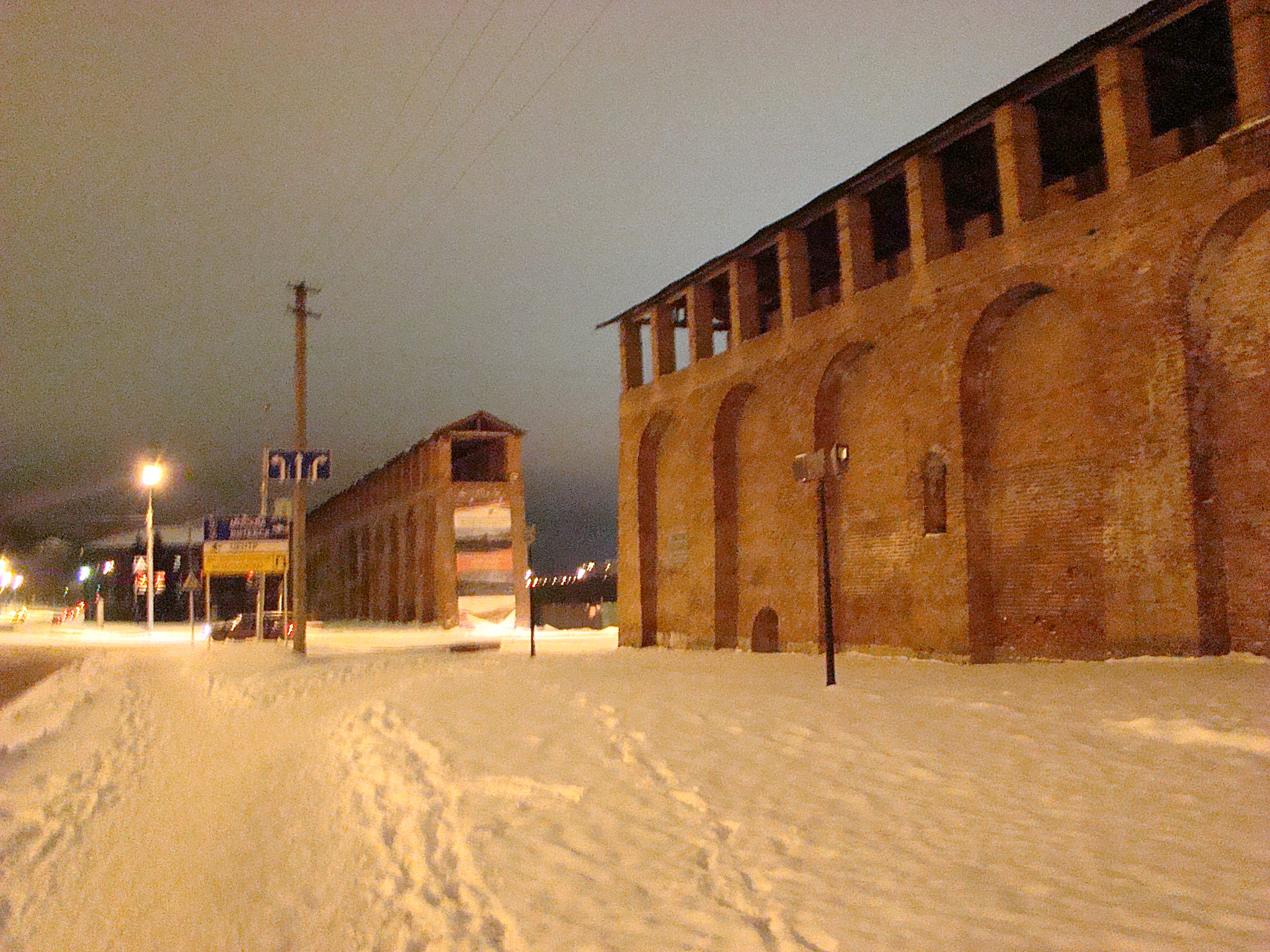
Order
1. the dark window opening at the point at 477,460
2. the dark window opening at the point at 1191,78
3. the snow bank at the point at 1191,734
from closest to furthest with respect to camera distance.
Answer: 1. the snow bank at the point at 1191,734
2. the dark window opening at the point at 1191,78
3. the dark window opening at the point at 477,460

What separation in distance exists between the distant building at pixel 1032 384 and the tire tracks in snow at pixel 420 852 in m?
8.90

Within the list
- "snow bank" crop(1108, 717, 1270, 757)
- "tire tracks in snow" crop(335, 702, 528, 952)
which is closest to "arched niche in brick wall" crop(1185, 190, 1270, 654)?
"snow bank" crop(1108, 717, 1270, 757)

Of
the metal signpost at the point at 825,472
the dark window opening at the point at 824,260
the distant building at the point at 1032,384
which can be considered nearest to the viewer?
the metal signpost at the point at 825,472

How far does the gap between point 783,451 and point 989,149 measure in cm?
709

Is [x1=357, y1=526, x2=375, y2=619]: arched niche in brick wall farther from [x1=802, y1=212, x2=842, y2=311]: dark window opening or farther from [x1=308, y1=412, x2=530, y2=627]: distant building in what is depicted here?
[x1=802, y1=212, x2=842, y2=311]: dark window opening

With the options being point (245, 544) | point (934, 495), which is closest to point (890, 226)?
point (934, 495)

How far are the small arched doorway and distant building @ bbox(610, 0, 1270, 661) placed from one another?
0.16 feet

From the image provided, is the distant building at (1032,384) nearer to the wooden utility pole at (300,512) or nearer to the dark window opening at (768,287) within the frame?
the dark window opening at (768,287)

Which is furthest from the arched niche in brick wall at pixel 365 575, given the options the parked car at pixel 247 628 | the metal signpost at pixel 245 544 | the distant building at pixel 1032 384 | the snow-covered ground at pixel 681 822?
the snow-covered ground at pixel 681 822

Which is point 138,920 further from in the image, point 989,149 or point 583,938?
point 989,149

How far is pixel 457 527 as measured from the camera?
41.3m

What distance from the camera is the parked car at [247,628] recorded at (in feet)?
111

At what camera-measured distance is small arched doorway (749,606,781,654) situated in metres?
20.1

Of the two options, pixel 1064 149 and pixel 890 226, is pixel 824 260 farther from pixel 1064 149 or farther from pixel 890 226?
pixel 1064 149
